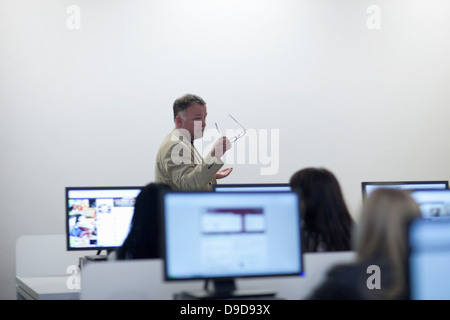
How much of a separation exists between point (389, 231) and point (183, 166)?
1.91m

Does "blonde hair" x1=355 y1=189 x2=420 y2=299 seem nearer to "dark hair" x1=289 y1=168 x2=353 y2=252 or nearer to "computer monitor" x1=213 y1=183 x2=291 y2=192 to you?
"dark hair" x1=289 y1=168 x2=353 y2=252

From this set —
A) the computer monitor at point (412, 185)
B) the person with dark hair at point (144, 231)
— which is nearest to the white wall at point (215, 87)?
the computer monitor at point (412, 185)

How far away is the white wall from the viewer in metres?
4.74

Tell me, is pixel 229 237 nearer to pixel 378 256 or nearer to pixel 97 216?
pixel 378 256

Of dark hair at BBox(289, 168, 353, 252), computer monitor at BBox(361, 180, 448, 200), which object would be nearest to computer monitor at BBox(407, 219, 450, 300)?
dark hair at BBox(289, 168, 353, 252)

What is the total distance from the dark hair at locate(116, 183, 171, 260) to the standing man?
0.90m

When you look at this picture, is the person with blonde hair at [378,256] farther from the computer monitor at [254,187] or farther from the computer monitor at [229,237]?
the computer monitor at [254,187]

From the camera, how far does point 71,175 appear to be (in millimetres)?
4785

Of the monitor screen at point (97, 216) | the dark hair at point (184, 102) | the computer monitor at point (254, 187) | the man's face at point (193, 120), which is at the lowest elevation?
the monitor screen at point (97, 216)

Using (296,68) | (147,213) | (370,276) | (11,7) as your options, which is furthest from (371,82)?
(370,276)

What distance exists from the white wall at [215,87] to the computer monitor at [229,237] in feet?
8.68

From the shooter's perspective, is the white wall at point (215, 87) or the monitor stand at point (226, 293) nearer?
the monitor stand at point (226, 293)

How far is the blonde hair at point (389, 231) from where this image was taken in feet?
5.08
